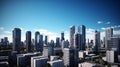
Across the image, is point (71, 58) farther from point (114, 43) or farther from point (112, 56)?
point (114, 43)

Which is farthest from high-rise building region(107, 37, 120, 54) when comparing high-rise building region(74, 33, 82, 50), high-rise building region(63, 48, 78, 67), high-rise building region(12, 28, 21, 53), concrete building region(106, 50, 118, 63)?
high-rise building region(12, 28, 21, 53)

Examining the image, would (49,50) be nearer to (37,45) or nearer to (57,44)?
(37,45)

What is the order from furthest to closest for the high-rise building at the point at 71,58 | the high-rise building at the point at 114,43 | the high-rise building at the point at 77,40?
the high-rise building at the point at 77,40 < the high-rise building at the point at 114,43 < the high-rise building at the point at 71,58

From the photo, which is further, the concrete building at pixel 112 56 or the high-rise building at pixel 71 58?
the concrete building at pixel 112 56

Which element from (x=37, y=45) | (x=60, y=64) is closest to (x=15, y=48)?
(x=37, y=45)

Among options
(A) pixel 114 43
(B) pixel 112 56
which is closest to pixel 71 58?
(B) pixel 112 56

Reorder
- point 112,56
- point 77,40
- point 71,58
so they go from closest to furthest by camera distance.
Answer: point 71,58, point 112,56, point 77,40

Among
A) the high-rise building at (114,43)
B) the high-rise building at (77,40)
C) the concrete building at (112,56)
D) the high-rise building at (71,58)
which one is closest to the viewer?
the high-rise building at (71,58)

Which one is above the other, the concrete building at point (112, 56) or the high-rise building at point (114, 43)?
the high-rise building at point (114, 43)

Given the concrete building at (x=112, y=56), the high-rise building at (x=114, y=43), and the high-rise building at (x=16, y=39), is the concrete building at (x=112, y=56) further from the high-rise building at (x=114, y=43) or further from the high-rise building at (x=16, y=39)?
the high-rise building at (x=16, y=39)

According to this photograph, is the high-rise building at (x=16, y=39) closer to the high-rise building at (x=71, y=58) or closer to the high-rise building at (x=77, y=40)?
the high-rise building at (x=71, y=58)

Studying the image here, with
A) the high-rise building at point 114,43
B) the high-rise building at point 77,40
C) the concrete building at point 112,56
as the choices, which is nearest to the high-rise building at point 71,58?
the concrete building at point 112,56
